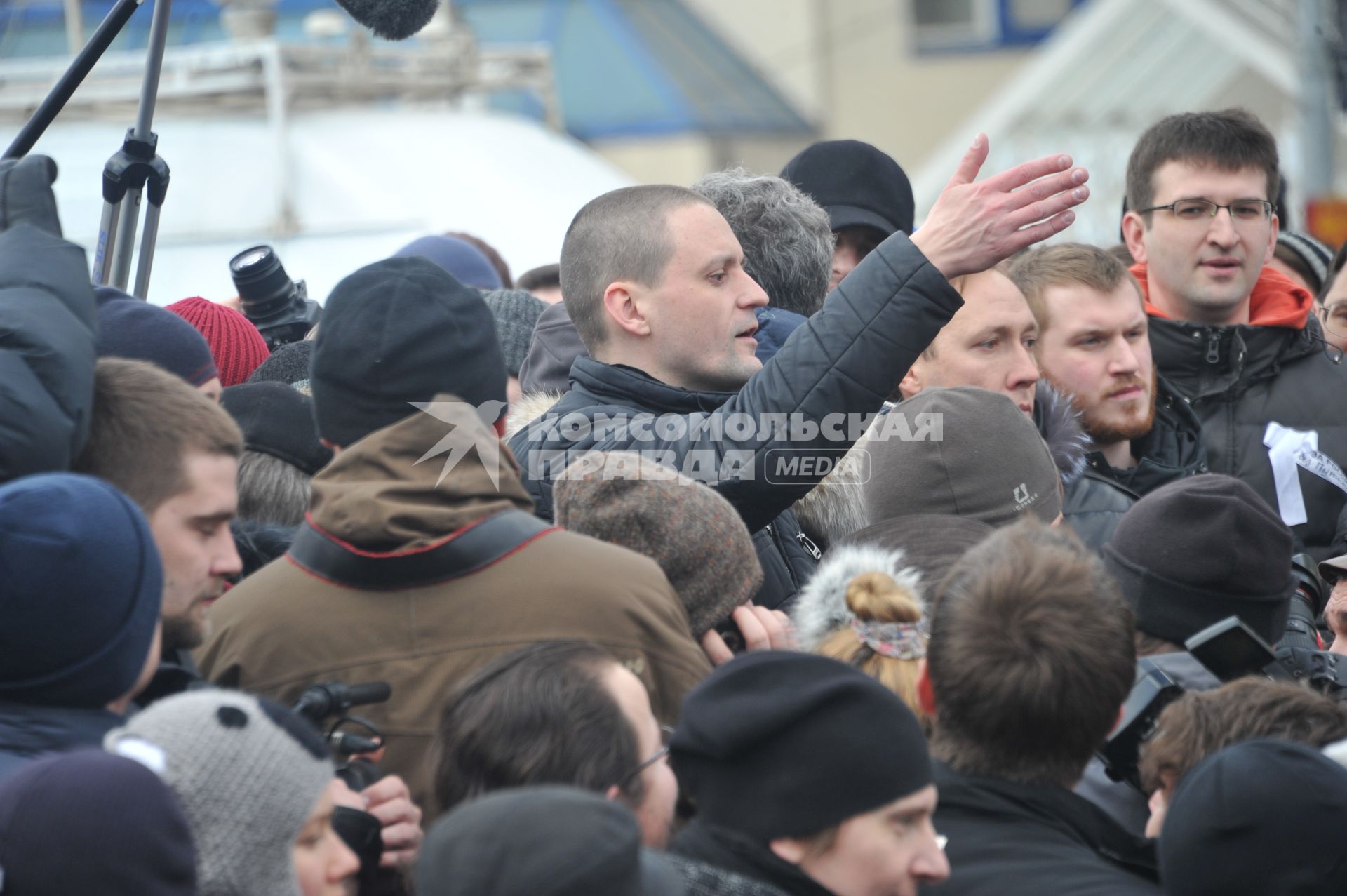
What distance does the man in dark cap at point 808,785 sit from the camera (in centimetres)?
181

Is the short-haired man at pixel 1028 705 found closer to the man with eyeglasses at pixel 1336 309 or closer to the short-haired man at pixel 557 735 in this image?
the short-haired man at pixel 557 735

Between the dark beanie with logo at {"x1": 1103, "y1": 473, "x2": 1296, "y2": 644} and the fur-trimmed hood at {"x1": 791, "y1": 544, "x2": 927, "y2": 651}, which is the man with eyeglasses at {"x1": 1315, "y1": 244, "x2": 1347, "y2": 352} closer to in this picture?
the dark beanie with logo at {"x1": 1103, "y1": 473, "x2": 1296, "y2": 644}

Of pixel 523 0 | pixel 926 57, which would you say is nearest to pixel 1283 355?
pixel 523 0

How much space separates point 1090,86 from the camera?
13617 millimetres

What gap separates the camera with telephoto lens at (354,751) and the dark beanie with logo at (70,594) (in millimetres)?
243

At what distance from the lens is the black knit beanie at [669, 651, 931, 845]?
181cm

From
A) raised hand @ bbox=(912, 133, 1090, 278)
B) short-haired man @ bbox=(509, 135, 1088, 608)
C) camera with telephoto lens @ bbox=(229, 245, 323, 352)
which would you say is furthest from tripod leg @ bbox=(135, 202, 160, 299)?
raised hand @ bbox=(912, 133, 1090, 278)

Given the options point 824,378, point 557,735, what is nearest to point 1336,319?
point 824,378

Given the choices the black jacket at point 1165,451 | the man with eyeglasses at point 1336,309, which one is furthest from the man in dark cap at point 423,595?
the man with eyeglasses at point 1336,309

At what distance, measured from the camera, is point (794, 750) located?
181 centimetres

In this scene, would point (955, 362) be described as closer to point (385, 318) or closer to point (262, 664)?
point (385, 318)

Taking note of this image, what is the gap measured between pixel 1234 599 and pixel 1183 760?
1.82 feet

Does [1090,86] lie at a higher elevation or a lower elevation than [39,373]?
lower

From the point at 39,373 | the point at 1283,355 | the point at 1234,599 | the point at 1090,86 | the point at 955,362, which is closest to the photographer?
the point at 39,373
